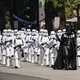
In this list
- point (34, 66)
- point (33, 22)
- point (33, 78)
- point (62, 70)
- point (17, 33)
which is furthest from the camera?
point (33, 22)

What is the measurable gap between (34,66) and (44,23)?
839cm

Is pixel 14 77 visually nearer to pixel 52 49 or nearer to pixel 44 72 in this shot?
pixel 44 72

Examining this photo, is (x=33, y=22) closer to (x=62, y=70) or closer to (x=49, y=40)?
(x=49, y=40)

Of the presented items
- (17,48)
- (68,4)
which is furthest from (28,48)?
(68,4)

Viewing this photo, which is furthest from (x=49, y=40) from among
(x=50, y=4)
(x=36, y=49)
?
(x=50, y=4)

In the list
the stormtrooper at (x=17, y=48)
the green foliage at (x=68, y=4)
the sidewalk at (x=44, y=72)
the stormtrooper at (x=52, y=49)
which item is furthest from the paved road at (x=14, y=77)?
the green foliage at (x=68, y=4)

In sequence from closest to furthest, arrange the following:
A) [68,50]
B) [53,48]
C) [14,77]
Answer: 1. [14,77]
2. [68,50]
3. [53,48]

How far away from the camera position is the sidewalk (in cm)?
1629

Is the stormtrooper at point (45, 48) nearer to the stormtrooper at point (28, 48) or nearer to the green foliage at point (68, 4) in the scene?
the stormtrooper at point (28, 48)

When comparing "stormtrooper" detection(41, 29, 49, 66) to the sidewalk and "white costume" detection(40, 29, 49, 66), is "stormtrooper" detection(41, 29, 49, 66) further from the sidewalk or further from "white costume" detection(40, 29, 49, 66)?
the sidewalk

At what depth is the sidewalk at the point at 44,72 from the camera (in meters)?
16.3

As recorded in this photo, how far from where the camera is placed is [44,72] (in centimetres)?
1752

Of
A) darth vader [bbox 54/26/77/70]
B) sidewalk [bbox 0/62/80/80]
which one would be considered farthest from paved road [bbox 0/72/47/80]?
darth vader [bbox 54/26/77/70]

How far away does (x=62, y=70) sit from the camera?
59.1ft
